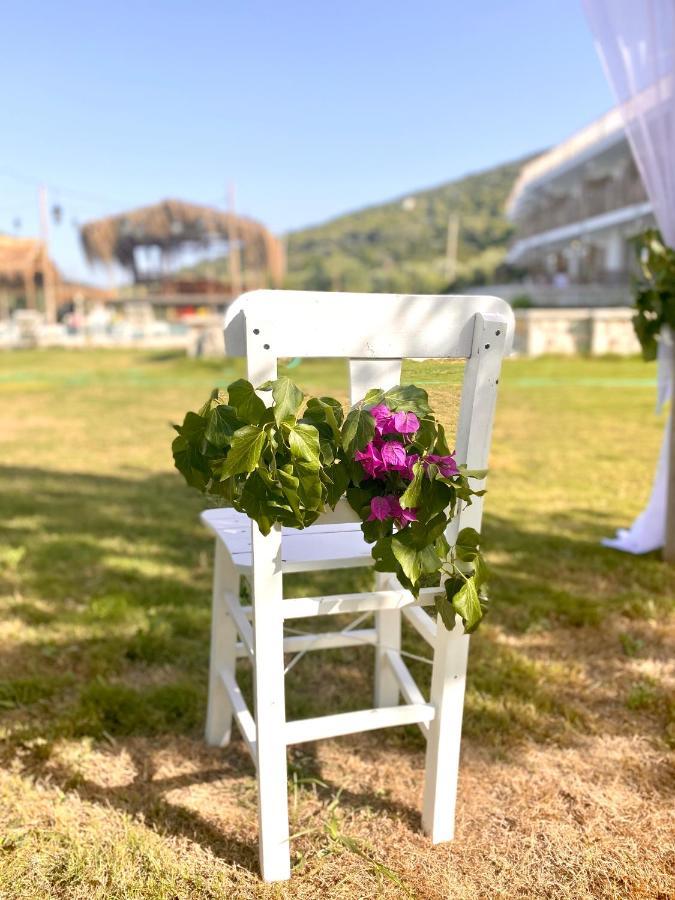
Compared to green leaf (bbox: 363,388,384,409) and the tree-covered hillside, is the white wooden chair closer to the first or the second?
green leaf (bbox: 363,388,384,409)

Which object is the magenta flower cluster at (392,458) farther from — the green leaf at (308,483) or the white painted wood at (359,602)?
the white painted wood at (359,602)

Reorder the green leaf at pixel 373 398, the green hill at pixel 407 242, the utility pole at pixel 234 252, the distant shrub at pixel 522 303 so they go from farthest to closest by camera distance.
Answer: the green hill at pixel 407 242
the utility pole at pixel 234 252
the distant shrub at pixel 522 303
the green leaf at pixel 373 398

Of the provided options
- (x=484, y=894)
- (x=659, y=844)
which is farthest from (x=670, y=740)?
(x=484, y=894)

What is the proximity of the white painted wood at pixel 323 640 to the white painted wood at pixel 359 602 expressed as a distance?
0.34 m

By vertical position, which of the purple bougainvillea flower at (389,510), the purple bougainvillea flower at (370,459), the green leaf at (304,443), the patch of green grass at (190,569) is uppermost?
the green leaf at (304,443)

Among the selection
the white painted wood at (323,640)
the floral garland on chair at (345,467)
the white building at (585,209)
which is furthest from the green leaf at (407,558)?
the white building at (585,209)

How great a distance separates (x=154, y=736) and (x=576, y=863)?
3.49ft

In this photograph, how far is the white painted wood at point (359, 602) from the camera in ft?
4.40

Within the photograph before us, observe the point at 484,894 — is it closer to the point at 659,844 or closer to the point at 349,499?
the point at 659,844

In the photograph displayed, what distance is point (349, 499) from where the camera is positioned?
1230 millimetres

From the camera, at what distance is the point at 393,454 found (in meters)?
1.15

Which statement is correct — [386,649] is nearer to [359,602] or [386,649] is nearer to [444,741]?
[444,741]

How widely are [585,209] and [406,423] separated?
A: 23.1 m

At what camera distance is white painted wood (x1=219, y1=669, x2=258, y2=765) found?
142 cm
